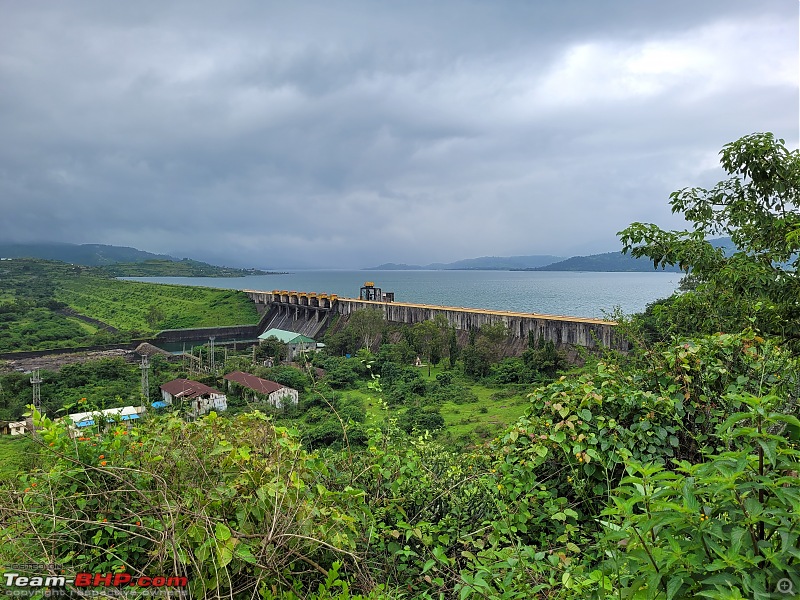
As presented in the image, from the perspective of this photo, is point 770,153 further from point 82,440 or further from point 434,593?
point 82,440

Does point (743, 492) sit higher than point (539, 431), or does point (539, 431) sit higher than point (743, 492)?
point (743, 492)

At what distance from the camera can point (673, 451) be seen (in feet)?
11.5

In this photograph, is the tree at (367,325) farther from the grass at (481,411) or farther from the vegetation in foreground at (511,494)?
the vegetation in foreground at (511,494)

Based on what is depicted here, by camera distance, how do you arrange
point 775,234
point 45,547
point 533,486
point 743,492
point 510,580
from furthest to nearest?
1. point 775,234
2. point 533,486
3. point 45,547
4. point 510,580
5. point 743,492

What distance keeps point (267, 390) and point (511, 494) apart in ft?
67.1

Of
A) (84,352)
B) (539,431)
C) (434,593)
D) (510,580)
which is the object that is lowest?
(84,352)

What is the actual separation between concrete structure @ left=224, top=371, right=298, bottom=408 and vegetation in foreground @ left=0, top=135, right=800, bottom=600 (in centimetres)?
1736

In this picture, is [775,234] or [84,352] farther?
[84,352]

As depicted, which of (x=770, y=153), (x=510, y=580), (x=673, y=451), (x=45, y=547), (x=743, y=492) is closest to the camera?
(x=743, y=492)

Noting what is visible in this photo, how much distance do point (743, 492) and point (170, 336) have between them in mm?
53600

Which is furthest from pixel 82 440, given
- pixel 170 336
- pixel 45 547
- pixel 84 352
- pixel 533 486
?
pixel 170 336

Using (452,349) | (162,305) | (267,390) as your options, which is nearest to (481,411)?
(267,390)

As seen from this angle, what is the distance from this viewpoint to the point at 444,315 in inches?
1412

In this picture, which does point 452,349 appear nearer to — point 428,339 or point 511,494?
point 428,339
